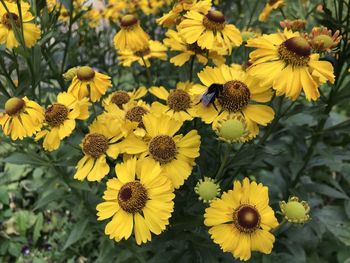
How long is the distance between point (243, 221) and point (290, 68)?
1.36 feet

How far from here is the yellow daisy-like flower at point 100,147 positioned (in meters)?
1.14

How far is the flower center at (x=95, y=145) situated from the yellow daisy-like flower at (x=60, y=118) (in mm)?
63

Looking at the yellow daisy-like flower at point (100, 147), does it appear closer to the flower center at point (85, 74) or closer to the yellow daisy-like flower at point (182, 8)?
the flower center at point (85, 74)

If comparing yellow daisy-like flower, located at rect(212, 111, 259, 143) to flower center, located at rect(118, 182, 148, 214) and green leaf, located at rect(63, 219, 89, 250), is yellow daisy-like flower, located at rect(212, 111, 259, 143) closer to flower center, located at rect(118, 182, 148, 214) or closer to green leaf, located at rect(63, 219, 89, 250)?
flower center, located at rect(118, 182, 148, 214)

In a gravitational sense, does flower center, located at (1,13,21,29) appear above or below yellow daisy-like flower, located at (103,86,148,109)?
above

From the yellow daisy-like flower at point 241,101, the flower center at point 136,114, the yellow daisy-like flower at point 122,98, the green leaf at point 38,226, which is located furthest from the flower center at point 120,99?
the green leaf at point 38,226

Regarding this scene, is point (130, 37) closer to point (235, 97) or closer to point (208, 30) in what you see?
point (208, 30)

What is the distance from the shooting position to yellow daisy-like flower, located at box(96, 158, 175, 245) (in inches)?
39.9

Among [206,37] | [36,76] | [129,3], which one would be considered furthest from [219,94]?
[129,3]

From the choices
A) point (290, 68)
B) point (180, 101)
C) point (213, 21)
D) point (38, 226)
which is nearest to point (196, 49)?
point (213, 21)

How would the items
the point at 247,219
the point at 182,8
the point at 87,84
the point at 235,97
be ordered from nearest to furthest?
the point at 247,219 → the point at 235,97 → the point at 87,84 → the point at 182,8


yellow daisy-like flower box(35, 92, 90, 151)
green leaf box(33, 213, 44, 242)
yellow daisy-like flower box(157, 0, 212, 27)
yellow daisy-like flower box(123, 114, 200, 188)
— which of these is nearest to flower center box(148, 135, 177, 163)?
yellow daisy-like flower box(123, 114, 200, 188)

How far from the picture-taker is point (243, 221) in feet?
3.25

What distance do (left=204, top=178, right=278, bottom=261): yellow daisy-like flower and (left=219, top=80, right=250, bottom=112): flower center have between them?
219 millimetres
